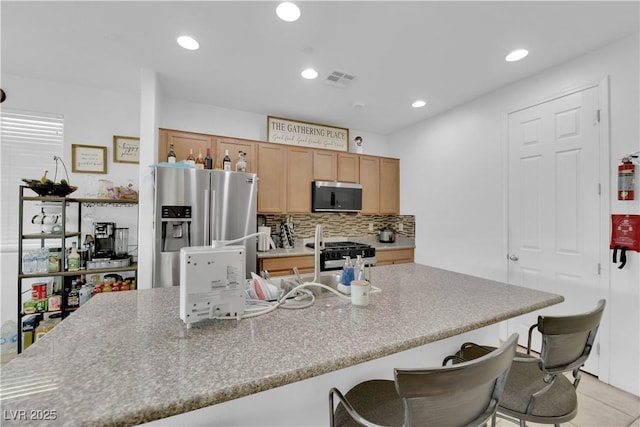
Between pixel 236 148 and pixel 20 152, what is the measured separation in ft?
6.77

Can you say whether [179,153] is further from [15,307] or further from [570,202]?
[570,202]

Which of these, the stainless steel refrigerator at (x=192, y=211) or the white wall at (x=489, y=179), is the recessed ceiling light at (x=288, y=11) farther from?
the white wall at (x=489, y=179)

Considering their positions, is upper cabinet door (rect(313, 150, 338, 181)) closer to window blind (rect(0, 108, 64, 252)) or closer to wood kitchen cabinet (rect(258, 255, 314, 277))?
wood kitchen cabinet (rect(258, 255, 314, 277))

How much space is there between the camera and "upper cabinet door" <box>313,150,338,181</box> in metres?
3.70

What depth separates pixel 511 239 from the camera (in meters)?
2.73

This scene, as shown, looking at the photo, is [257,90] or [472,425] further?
[257,90]

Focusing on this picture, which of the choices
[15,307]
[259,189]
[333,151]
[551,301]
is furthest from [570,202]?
[15,307]

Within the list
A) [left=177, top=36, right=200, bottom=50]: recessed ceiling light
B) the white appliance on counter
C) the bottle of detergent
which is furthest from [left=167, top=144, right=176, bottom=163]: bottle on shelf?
the bottle of detergent

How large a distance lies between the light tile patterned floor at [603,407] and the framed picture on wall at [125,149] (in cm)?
405

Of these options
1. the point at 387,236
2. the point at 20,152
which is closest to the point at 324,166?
the point at 387,236

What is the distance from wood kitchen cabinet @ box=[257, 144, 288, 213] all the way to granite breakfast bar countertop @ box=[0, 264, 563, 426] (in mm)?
2055

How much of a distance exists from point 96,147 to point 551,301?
4.08 metres

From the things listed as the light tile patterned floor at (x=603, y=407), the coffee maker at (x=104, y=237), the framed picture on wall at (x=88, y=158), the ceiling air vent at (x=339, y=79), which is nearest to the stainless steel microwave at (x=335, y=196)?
the ceiling air vent at (x=339, y=79)

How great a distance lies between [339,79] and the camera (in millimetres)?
2703
